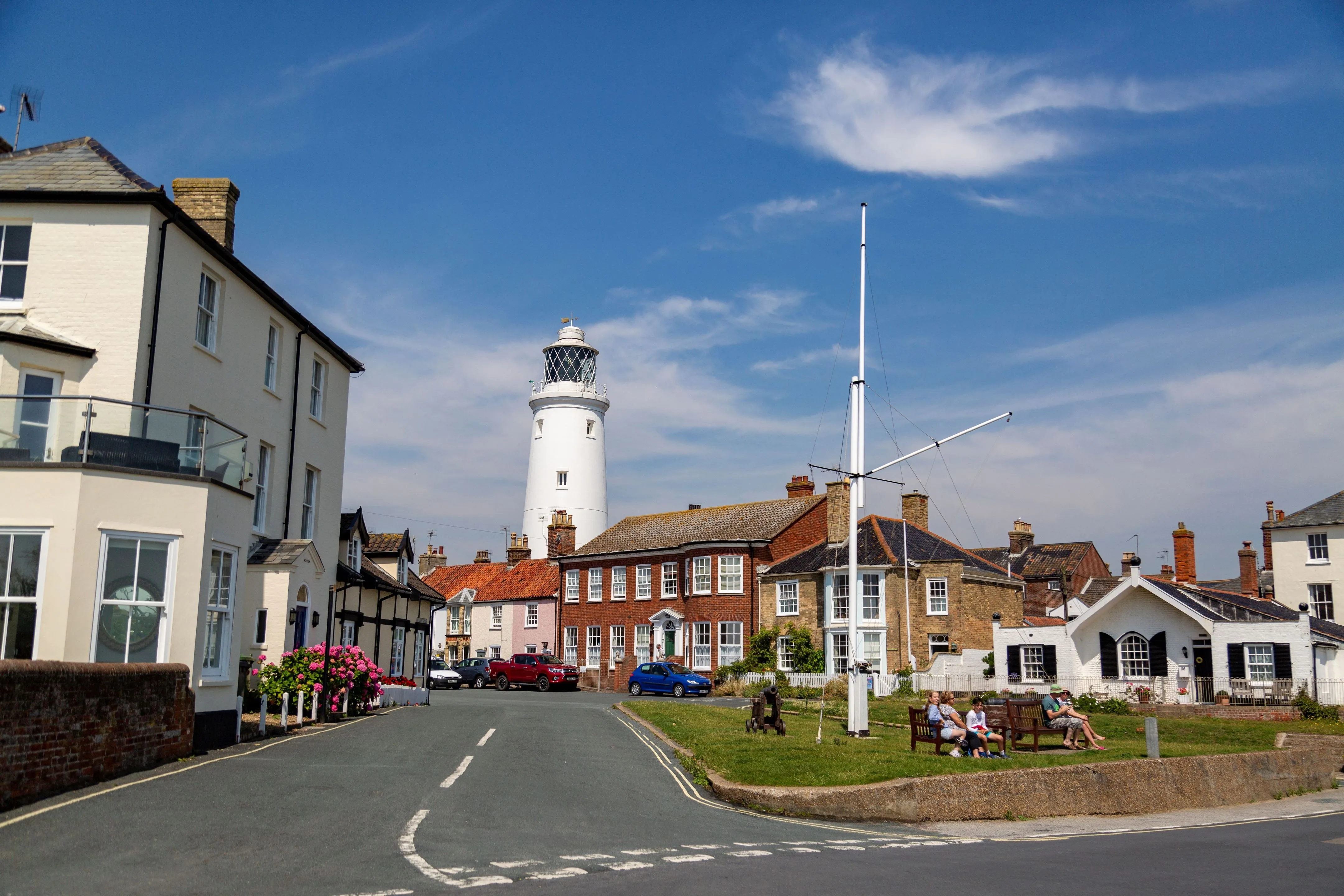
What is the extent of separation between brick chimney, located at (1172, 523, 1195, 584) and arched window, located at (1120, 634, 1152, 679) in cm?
1212

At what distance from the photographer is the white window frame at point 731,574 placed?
50.0 m

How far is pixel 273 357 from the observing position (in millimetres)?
24594

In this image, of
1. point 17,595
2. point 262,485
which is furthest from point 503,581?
point 17,595

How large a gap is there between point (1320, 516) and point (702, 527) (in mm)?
28914

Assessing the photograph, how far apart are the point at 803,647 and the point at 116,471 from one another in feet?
117

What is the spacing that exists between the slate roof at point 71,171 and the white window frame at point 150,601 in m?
7.16

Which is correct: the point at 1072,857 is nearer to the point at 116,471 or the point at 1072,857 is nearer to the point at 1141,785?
the point at 1141,785

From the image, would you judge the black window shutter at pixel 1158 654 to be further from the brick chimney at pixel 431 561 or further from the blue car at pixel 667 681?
the brick chimney at pixel 431 561

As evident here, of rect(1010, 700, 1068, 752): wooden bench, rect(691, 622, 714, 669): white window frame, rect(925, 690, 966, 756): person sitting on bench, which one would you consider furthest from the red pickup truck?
rect(925, 690, 966, 756): person sitting on bench

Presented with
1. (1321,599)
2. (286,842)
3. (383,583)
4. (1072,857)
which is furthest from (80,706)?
(1321,599)

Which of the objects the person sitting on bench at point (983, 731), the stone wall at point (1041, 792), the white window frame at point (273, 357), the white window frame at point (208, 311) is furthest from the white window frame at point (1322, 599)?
the white window frame at point (208, 311)

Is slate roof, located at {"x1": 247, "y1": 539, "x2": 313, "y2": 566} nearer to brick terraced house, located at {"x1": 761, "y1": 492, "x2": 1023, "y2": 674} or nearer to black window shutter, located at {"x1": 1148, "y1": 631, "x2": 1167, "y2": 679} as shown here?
brick terraced house, located at {"x1": 761, "y1": 492, "x2": 1023, "y2": 674}

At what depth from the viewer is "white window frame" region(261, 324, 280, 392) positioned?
79.7ft

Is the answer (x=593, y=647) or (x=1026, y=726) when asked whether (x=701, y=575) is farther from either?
(x=1026, y=726)
